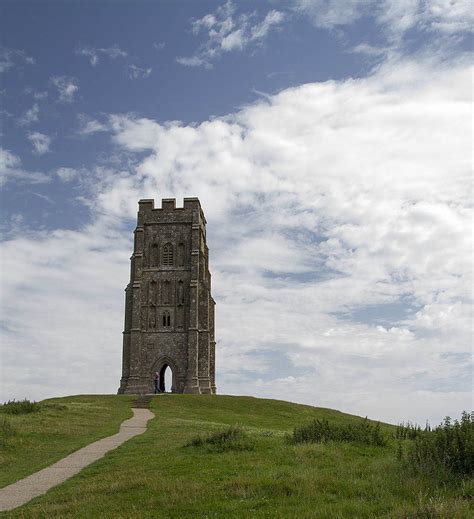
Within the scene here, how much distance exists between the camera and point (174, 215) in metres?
63.5

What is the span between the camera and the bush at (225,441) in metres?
15.8

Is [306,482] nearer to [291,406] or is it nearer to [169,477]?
[169,477]

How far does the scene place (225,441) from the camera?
1631 centimetres

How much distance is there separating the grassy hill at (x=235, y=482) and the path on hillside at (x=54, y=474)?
0.40m

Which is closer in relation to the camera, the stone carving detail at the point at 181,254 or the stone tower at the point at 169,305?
the stone tower at the point at 169,305

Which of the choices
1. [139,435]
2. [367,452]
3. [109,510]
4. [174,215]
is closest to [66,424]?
[139,435]

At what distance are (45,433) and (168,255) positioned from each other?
39469 mm

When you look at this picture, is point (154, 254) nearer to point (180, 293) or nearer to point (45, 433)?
point (180, 293)

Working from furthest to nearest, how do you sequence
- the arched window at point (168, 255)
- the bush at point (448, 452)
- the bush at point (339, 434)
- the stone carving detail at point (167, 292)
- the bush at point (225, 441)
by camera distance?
the arched window at point (168, 255) < the stone carving detail at point (167, 292) < the bush at point (339, 434) < the bush at point (225, 441) < the bush at point (448, 452)

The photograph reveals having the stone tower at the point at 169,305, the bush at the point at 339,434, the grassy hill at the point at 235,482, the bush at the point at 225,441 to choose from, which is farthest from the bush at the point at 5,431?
the stone tower at the point at 169,305

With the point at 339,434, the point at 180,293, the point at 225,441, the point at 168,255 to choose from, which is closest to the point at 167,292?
the point at 180,293

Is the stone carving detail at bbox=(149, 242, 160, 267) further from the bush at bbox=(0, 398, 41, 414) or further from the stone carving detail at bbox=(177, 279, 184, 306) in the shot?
the bush at bbox=(0, 398, 41, 414)

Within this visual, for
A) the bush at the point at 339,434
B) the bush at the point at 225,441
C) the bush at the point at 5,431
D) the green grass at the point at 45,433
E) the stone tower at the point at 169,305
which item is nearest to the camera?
the bush at the point at 225,441

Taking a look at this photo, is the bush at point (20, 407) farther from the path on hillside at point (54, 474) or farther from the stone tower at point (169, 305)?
the stone tower at point (169, 305)
